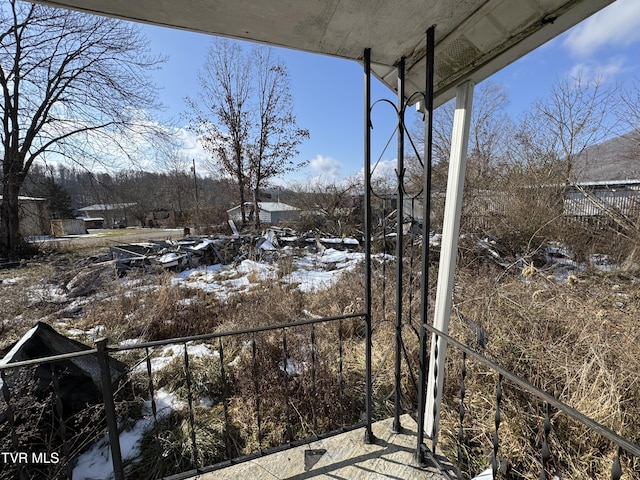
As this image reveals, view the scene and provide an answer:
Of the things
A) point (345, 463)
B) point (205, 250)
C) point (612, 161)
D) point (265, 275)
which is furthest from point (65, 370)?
point (612, 161)

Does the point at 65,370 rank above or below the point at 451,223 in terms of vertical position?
below

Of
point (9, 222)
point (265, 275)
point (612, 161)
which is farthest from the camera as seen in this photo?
point (9, 222)

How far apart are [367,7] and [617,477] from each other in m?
1.72

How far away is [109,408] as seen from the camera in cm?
131

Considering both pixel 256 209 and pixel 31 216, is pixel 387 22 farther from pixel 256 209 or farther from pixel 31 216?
pixel 31 216

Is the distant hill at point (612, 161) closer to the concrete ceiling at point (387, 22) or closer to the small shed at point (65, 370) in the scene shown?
the concrete ceiling at point (387, 22)

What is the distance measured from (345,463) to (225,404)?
0.80 meters

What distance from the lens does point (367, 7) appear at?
3.54ft

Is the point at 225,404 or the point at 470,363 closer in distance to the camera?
the point at 225,404

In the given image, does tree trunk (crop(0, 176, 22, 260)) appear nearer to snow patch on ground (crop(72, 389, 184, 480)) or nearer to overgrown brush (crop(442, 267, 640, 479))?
snow patch on ground (crop(72, 389, 184, 480))

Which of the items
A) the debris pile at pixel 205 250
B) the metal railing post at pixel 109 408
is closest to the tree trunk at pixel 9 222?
the debris pile at pixel 205 250

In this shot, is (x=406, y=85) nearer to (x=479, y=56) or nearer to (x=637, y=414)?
(x=479, y=56)

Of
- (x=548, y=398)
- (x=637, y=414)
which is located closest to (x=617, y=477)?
(x=548, y=398)

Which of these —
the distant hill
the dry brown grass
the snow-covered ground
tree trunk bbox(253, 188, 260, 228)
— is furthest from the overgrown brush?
tree trunk bbox(253, 188, 260, 228)
